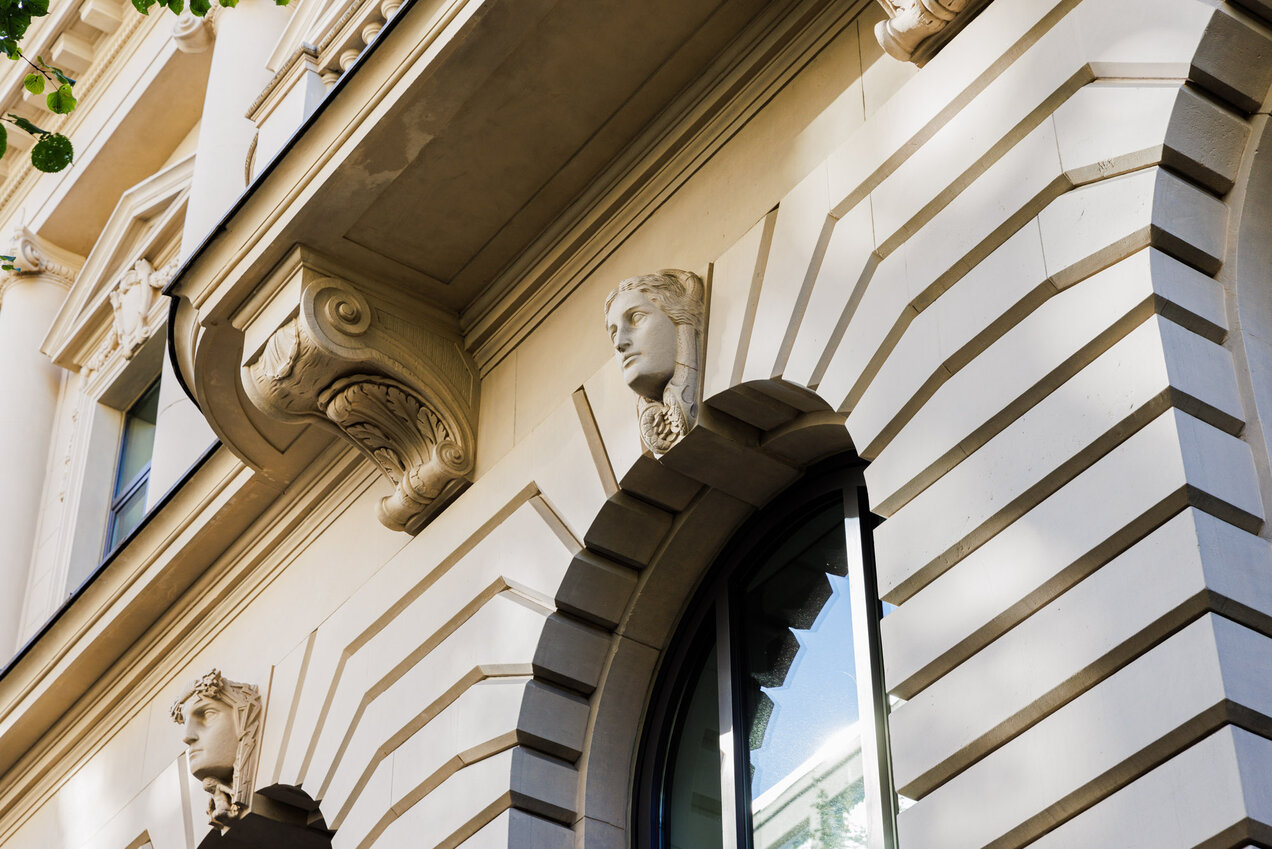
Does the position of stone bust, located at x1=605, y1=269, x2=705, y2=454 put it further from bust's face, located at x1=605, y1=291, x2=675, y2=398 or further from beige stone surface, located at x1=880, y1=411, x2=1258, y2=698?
beige stone surface, located at x1=880, y1=411, x2=1258, y2=698

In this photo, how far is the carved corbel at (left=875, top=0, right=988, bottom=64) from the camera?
7.01 meters

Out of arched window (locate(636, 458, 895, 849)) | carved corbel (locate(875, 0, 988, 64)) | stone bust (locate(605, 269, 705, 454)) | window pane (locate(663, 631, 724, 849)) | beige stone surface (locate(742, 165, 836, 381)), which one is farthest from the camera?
window pane (locate(663, 631, 724, 849))

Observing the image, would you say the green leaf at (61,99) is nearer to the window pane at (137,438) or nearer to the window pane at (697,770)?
the window pane at (697,770)

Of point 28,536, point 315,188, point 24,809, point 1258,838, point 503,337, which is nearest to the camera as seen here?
point 1258,838

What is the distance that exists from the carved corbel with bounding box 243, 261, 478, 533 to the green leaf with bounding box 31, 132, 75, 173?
1404mm

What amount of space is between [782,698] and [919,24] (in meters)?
2.93

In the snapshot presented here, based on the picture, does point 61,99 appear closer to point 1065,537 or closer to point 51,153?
point 51,153

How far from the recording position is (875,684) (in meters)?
7.14

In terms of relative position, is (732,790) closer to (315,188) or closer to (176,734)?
(315,188)

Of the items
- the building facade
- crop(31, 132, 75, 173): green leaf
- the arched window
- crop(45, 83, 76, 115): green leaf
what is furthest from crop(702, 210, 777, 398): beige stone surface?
crop(45, 83, 76, 115): green leaf

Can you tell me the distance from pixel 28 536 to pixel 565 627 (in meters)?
10.6

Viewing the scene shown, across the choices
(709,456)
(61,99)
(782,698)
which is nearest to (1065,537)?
(782,698)

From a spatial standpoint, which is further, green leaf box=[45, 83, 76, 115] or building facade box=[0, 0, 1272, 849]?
green leaf box=[45, 83, 76, 115]

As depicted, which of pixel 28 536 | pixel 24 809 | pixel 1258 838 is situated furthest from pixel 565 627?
pixel 28 536
